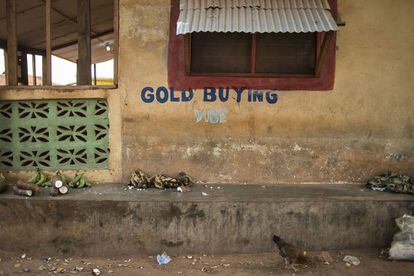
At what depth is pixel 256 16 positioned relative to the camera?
14.6 feet

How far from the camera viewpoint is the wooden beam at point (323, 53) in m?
4.55

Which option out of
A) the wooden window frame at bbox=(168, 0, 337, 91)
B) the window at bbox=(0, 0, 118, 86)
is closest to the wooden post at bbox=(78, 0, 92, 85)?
the window at bbox=(0, 0, 118, 86)

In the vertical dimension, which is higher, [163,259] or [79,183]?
[79,183]

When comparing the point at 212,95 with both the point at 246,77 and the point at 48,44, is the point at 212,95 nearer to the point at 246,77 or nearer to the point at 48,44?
the point at 246,77

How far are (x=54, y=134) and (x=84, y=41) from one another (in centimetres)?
131

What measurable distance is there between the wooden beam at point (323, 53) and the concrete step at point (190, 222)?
1.62 meters

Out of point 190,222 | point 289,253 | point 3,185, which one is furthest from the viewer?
point 3,185

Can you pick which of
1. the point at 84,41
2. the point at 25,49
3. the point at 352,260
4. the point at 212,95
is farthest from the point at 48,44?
the point at 352,260

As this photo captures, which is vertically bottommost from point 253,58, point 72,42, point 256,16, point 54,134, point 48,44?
point 54,134

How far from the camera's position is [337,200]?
4.57 meters

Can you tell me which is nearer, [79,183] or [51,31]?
[79,183]

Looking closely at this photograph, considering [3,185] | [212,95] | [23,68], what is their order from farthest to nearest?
1. [23,68]
2. [212,95]
3. [3,185]

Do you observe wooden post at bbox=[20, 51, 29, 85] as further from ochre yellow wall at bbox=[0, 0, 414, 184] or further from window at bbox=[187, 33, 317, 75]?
window at bbox=[187, 33, 317, 75]

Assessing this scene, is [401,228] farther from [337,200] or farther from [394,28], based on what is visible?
[394,28]
